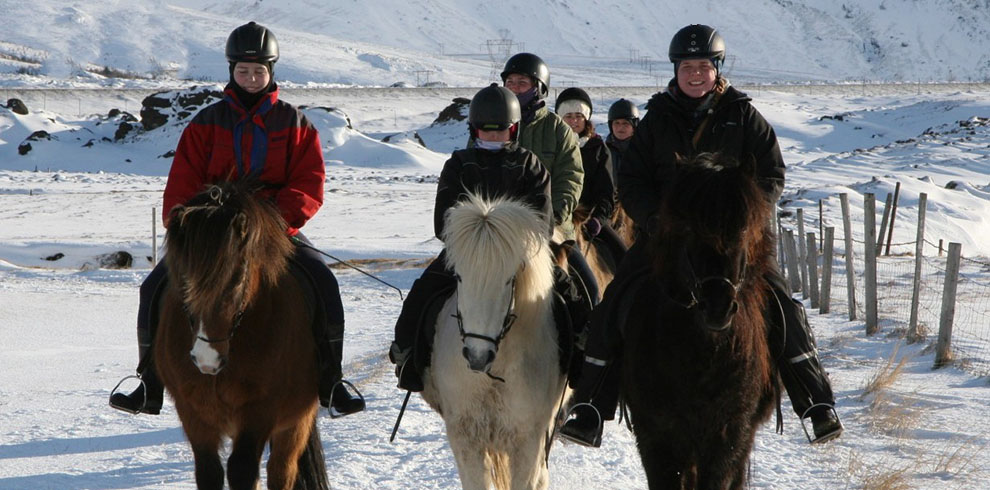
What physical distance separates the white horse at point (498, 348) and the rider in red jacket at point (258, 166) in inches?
25.2

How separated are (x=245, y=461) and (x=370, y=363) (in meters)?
5.15

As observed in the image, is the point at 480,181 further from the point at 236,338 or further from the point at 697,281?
the point at 697,281

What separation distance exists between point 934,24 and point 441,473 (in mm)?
144490

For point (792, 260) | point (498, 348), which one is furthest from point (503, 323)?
point (792, 260)

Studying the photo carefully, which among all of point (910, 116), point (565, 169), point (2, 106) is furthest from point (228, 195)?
point (910, 116)

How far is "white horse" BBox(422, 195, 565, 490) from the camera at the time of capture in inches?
188

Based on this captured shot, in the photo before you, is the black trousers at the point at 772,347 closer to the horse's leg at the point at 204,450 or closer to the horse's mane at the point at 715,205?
the horse's mane at the point at 715,205

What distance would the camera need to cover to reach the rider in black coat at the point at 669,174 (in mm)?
4746

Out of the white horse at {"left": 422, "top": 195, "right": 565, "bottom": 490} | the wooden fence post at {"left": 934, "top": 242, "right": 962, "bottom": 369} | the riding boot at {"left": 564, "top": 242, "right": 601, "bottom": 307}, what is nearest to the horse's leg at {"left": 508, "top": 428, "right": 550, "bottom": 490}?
the white horse at {"left": 422, "top": 195, "right": 565, "bottom": 490}

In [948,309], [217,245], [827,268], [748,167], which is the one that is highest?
[748,167]

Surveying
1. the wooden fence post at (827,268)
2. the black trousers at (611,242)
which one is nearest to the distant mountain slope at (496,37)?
the wooden fence post at (827,268)

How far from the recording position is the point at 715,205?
4031 mm

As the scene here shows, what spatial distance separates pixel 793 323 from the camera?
4727mm

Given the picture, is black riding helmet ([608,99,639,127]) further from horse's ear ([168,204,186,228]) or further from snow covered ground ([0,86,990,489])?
horse's ear ([168,204,186,228])
